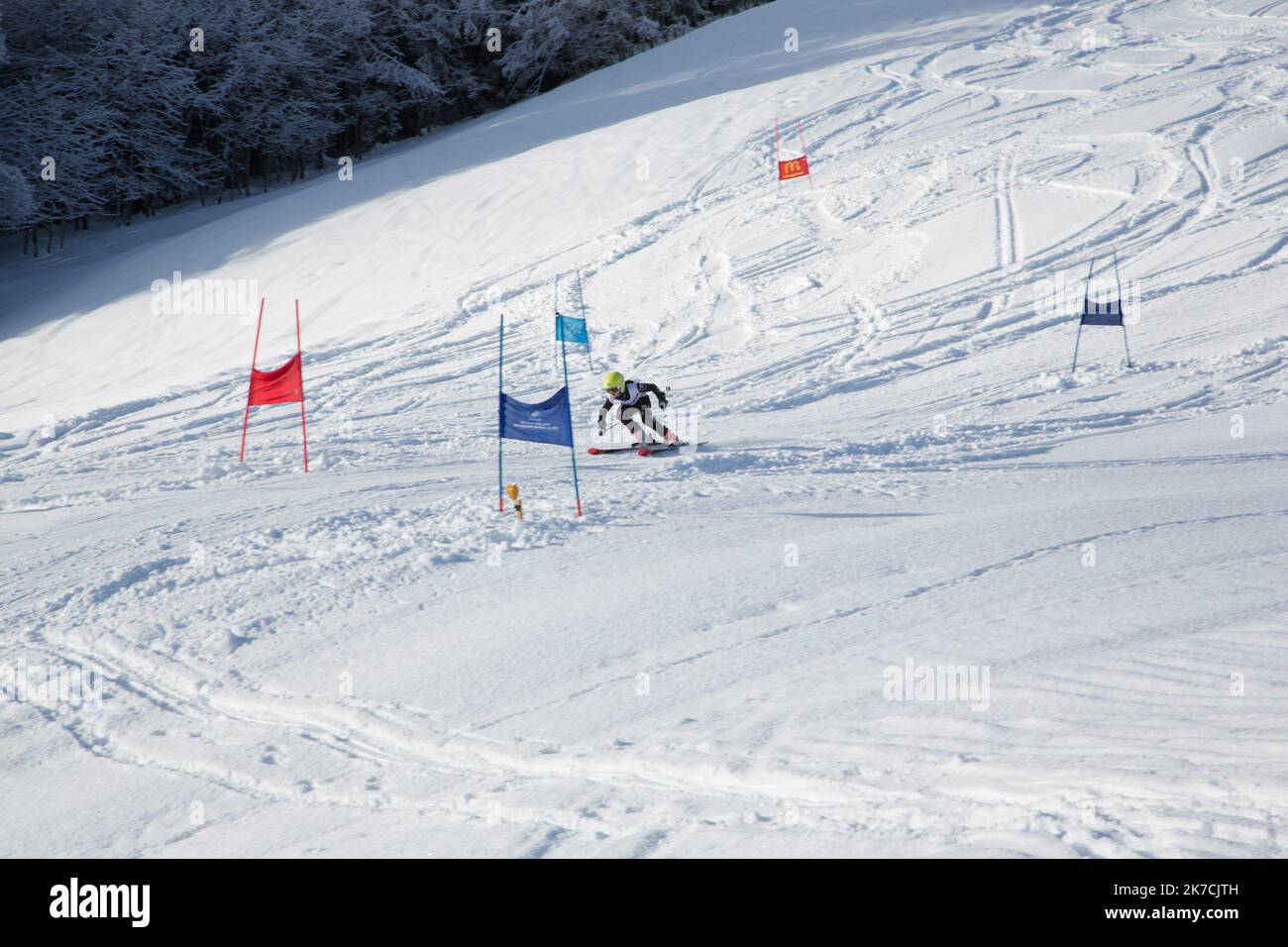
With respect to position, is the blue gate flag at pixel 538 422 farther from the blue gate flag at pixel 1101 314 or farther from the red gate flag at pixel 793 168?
the red gate flag at pixel 793 168

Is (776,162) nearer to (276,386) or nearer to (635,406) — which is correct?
(635,406)

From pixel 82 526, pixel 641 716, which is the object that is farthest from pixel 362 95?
pixel 641 716

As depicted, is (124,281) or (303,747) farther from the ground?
(124,281)

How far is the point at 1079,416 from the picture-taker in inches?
453

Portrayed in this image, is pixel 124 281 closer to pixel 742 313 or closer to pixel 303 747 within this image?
pixel 742 313

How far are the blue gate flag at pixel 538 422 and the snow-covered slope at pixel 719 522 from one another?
72cm

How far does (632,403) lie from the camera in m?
11.0

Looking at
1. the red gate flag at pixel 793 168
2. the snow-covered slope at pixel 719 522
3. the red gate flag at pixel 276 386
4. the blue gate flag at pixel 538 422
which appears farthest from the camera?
the red gate flag at pixel 793 168

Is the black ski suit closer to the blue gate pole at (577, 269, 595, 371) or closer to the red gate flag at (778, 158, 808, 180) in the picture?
the blue gate pole at (577, 269, 595, 371)

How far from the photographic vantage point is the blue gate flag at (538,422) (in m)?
9.10

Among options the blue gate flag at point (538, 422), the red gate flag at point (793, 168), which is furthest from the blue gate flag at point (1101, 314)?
the red gate flag at point (793, 168)

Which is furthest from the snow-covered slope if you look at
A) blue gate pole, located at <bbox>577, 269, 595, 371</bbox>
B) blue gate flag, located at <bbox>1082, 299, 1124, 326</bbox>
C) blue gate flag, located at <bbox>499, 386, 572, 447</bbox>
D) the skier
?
blue gate flag, located at <bbox>1082, 299, 1124, 326</bbox>

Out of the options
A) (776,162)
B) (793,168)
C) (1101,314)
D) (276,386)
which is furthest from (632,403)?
(776,162)
